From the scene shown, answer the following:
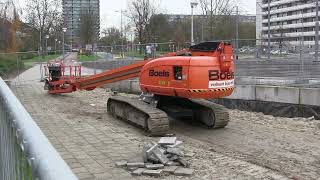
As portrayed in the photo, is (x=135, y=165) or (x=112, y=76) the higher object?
(x=112, y=76)

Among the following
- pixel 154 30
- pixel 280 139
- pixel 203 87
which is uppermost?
pixel 154 30

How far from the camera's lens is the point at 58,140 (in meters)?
9.76

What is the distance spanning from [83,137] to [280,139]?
14.0 feet

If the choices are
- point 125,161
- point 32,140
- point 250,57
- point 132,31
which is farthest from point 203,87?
point 132,31

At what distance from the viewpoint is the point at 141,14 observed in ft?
192

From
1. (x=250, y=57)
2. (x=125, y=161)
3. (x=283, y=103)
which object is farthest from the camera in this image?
(x=250, y=57)

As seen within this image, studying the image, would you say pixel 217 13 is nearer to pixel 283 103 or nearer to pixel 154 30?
pixel 154 30

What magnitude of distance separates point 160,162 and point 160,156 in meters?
0.10

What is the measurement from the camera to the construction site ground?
24.7 ft

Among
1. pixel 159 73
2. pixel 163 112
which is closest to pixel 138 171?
pixel 163 112

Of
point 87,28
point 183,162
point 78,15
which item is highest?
point 78,15

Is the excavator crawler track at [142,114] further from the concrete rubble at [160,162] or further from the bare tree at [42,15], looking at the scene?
the bare tree at [42,15]

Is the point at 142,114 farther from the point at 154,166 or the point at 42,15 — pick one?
the point at 42,15

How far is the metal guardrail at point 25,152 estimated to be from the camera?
5.24 ft
